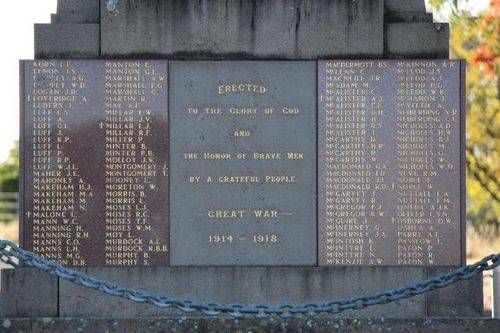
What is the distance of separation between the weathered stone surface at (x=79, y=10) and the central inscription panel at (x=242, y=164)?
1.11 m

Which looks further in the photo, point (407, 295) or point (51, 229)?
point (51, 229)

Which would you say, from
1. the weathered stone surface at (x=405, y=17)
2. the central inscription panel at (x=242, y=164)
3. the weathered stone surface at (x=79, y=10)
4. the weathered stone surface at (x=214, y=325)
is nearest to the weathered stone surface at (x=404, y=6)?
the weathered stone surface at (x=405, y=17)

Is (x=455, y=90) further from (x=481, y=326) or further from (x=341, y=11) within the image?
(x=481, y=326)

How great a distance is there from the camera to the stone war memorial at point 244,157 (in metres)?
11.7

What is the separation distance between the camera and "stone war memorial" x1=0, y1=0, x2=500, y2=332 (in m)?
11.7

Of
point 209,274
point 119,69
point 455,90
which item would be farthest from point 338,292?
point 119,69

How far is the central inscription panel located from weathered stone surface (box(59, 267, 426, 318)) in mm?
154

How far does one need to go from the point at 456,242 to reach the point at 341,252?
1277 millimetres

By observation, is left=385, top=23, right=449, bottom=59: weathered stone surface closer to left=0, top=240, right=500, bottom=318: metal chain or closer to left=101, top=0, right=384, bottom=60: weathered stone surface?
left=101, top=0, right=384, bottom=60: weathered stone surface

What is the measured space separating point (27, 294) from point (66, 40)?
2.80 metres

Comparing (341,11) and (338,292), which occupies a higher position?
(341,11)

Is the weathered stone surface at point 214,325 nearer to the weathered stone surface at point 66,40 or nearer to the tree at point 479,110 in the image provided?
the weathered stone surface at point 66,40

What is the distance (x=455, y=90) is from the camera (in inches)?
470

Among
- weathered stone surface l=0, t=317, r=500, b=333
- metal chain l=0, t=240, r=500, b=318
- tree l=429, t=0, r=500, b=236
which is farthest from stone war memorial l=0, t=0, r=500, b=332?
tree l=429, t=0, r=500, b=236
